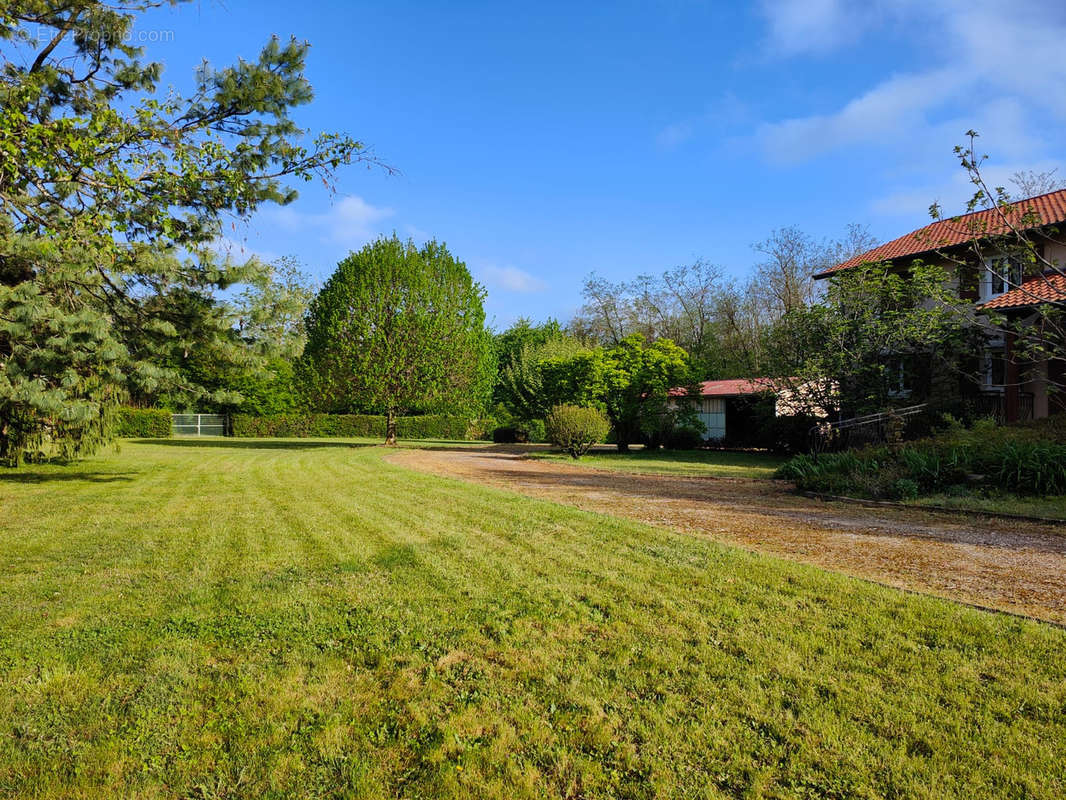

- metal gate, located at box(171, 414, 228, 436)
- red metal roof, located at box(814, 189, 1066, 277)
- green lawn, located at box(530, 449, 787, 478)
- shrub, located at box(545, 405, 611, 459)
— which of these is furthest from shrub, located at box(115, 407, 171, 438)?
red metal roof, located at box(814, 189, 1066, 277)

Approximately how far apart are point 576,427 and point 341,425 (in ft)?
76.7

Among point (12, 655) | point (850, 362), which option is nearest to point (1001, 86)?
point (850, 362)

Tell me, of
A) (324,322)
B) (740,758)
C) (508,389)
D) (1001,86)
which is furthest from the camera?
(508,389)

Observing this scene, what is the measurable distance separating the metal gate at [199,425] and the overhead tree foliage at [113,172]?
106 feet

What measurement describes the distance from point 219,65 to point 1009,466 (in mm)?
12369

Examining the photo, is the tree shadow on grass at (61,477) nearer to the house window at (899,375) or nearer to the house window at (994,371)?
the house window at (899,375)

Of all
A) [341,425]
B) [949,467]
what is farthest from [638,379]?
[341,425]

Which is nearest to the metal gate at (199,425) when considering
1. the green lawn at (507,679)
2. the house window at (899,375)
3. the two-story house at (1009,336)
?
the green lawn at (507,679)

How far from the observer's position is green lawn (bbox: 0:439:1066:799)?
2.33m

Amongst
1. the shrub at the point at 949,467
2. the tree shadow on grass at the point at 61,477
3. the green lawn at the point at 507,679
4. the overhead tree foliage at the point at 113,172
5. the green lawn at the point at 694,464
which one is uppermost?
the overhead tree foliage at the point at 113,172

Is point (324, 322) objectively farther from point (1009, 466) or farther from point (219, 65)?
point (1009, 466)

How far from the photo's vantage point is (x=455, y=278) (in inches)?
1054

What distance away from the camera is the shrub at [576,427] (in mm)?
19781

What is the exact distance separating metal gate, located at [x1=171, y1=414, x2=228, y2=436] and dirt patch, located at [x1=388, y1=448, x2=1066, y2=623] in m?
33.5
